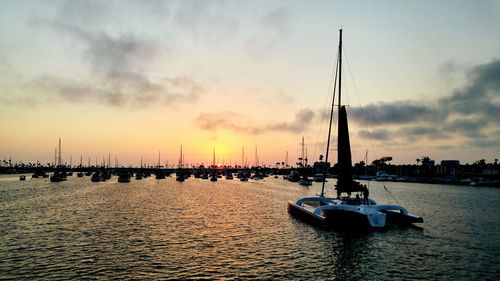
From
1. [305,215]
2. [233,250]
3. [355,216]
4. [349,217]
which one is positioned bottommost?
[233,250]

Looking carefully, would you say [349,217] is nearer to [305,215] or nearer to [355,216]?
[355,216]

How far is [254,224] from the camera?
39.4 m

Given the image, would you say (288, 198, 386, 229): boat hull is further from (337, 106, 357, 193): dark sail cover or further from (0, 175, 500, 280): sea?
(337, 106, 357, 193): dark sail cover

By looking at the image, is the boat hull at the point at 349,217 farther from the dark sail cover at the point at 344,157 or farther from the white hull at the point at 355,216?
the dark sail cover at the point at 344,157

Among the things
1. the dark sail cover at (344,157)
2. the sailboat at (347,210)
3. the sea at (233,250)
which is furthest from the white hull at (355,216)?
the dark sail cover at (344,157)

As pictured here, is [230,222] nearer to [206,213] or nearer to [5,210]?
[206,213]

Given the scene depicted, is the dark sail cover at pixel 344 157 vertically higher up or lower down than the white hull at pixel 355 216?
higher up

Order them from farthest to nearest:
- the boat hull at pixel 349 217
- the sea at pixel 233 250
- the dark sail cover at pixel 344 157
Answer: the dark sail cover at pixel 344 157 → the boat hull at pixel 349 217 → the sea at pixel 233 250

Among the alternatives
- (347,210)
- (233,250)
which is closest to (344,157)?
(347,210)

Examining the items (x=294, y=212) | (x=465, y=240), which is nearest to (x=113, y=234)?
(x=294, y=212)

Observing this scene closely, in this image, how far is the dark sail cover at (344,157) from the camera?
42.1 metres

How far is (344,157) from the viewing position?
1660 inches

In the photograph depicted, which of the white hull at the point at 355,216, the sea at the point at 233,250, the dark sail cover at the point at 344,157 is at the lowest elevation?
the sea at the point at 233,250

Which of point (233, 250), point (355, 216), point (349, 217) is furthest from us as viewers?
point (349, 217)
